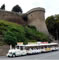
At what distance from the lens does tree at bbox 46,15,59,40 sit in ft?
163

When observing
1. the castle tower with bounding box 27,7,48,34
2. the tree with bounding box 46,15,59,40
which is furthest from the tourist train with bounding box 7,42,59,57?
the tree with bounding box 46,15,59,40

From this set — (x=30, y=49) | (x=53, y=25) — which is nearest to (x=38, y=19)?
(x=53, y=25)

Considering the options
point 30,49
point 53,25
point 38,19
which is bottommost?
point 30,49

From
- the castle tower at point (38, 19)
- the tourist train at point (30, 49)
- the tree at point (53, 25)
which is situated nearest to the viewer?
the tourist train at point (30, 49)

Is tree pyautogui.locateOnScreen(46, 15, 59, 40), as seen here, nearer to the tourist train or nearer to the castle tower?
the castle tower

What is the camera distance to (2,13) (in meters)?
46.2

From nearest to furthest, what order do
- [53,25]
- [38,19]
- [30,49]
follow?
[30,49] < [38,19] < [53,25]

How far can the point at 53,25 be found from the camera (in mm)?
49719

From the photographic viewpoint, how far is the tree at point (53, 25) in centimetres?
4969

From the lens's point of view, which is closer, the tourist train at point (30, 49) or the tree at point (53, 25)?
the tourist train at point (30, 49)

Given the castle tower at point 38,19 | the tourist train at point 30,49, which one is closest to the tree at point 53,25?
the castle tower at point 38,19

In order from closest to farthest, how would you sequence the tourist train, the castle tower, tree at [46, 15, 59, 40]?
the tourist train, the castle tower, tree at [46, 15, 59, 40]

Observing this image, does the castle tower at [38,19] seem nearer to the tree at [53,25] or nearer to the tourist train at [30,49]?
the tree at [53,25]

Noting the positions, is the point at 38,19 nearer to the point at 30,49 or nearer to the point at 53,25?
the point at 53,25
